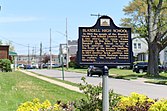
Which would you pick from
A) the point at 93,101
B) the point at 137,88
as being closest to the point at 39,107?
the point at 93,101

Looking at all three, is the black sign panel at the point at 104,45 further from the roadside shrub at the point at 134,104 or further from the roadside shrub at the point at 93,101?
the roadside shrub at the point at 134,104

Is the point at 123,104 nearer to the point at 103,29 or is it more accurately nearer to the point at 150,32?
the point at 103,29

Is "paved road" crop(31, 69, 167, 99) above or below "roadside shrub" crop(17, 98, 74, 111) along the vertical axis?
below

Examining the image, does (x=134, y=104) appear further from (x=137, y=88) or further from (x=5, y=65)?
(x=5, y=65)

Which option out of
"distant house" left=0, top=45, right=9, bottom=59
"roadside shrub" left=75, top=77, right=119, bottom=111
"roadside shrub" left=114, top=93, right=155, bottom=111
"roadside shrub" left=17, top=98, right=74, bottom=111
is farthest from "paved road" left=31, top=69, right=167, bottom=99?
"distant house" left=0, top=45, right=9, bottom=59

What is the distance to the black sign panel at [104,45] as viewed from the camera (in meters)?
8.75

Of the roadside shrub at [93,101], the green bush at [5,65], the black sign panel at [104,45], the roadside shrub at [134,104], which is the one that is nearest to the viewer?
the roadside shrub at [134,104]

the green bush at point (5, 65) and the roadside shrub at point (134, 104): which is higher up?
the green bush at point (5, 65)

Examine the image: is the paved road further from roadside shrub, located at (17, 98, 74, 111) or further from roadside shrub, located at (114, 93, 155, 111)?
roadside shrub, located at (114, 93, 155, 111)

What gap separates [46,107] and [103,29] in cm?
206

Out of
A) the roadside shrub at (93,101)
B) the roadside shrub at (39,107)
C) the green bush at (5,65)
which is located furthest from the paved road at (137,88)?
the green bush at (5,65)

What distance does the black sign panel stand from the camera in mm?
8750

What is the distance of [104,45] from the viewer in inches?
344

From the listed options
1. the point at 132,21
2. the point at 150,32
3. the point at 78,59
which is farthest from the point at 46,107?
the point at 132,21
